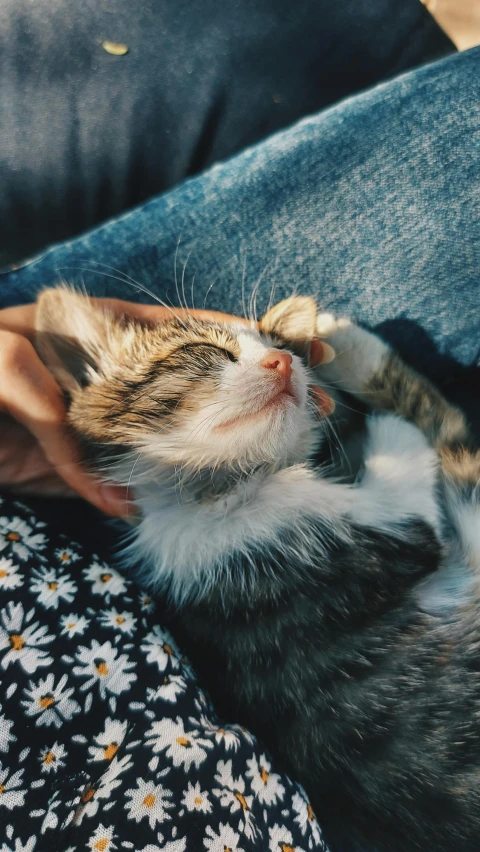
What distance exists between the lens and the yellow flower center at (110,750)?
3.01ft

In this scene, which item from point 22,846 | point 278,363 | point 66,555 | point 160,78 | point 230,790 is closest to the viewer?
point 22,846

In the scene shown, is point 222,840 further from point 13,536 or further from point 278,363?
point 278,363

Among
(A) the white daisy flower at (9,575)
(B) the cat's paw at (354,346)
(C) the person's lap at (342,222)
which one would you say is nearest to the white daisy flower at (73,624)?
(A) the white daisy flower at (9,575)

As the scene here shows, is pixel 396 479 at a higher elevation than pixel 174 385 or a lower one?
lower

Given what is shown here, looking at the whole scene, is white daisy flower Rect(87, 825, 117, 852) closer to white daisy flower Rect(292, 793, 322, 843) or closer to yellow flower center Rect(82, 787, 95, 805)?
yellow flower center Rect(82, 787, 95, 805)

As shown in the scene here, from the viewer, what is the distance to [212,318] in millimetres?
1429

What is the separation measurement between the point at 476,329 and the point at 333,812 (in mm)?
1219

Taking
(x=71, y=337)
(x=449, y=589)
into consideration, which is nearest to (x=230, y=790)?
(x=449, y=589)

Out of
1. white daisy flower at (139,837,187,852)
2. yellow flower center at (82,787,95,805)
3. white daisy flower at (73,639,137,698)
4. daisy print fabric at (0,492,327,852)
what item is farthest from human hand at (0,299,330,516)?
white daisy flower at (139,837,187,852)

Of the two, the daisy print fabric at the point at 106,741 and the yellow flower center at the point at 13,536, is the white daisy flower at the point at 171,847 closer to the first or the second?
the daisy print fabric at the point at 106,741

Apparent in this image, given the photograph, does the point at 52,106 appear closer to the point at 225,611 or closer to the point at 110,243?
the point at 110,243

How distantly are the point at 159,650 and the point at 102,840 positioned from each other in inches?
12.8

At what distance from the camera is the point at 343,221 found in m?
1.35

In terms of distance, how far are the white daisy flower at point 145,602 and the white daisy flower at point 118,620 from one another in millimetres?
68
